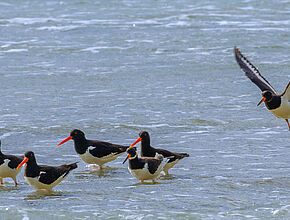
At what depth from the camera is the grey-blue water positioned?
24.5 ft

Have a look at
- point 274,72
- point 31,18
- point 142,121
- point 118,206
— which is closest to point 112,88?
point 142,121

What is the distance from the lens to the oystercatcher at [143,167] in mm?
8375

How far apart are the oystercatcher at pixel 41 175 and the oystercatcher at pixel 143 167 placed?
0.85 m

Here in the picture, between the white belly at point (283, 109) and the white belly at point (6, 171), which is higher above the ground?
the white belly at point (6, 171)

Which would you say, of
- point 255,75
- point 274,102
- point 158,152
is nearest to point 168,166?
point 158,152

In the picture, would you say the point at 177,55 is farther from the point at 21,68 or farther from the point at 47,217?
the point at 47,217

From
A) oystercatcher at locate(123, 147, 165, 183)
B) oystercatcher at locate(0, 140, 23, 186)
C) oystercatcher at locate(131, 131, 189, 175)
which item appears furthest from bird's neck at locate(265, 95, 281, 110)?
oystercatcher at locate(0, 140, 23, 186)

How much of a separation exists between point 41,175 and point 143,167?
131 cm

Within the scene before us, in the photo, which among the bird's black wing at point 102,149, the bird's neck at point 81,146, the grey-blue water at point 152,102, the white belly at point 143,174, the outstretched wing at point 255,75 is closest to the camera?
the grey-blue water at point 152,102

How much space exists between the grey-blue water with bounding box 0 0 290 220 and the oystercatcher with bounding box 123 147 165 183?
156mm

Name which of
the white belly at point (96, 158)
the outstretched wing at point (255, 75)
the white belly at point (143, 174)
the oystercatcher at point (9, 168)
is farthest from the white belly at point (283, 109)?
the oystercatcher at point (9, 168)

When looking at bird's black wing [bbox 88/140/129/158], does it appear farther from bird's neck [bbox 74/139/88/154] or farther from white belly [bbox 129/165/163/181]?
white belly [bbox 129/165/163/181]

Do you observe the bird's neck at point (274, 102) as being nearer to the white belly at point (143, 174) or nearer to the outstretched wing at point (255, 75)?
the outstretched wing at point (255, 75)

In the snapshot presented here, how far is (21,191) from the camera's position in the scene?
26.8 ft
